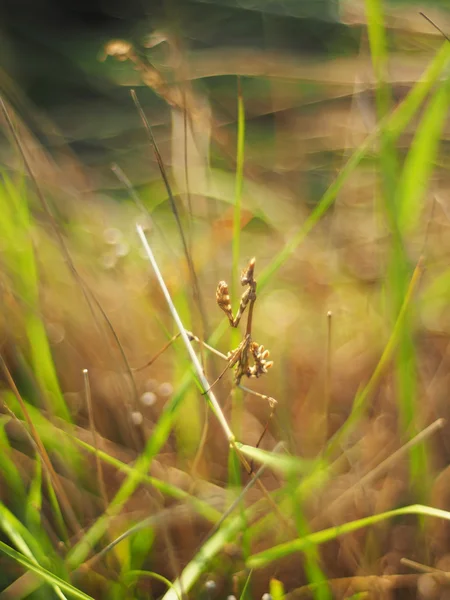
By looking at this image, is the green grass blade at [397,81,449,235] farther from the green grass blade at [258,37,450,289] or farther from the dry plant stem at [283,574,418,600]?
the dry plant stem at [283,574,418,600]

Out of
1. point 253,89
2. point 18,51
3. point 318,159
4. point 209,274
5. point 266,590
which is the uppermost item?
point 18,51

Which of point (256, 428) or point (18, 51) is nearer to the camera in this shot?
point (256, 428)

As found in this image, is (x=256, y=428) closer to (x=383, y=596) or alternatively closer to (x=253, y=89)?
(x=383, y=596)

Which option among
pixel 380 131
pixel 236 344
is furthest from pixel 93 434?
pixel 380 131

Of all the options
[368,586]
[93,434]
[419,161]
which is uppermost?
[419,161]

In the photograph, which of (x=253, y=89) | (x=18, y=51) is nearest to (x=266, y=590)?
(x=253, y=89)

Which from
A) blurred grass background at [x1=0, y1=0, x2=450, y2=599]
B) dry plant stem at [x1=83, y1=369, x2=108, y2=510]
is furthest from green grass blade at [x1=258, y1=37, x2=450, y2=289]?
dry plant stem at [x1=83, y1=369, x2=108, y2=510]

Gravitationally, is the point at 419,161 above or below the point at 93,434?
above

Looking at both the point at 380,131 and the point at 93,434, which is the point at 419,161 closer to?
the point at 380,131

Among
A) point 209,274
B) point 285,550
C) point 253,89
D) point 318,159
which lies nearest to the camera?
point 285,550
